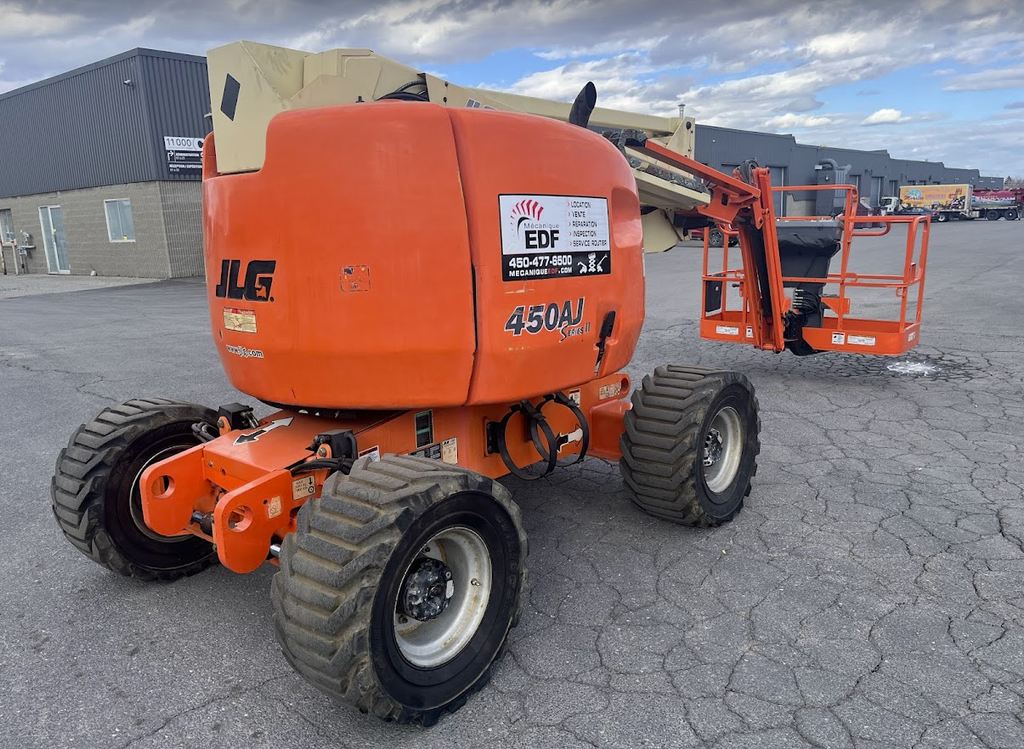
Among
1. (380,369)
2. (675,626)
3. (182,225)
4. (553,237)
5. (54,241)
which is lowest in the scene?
(675,626)

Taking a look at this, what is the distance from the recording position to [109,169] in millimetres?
23281

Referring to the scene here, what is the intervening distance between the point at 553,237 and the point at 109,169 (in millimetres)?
24368

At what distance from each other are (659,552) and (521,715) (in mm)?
1543

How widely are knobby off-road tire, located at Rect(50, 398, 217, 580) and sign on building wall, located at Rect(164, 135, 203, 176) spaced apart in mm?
20478

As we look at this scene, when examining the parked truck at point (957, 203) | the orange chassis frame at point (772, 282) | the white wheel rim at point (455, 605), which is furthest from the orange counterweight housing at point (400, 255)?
the parked truck at point (957, 203)

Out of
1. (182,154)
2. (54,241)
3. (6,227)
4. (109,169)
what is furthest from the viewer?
(6,227)

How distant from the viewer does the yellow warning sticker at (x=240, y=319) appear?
10.8 feet

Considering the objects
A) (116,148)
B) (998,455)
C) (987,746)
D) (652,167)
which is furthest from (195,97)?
(987,746)

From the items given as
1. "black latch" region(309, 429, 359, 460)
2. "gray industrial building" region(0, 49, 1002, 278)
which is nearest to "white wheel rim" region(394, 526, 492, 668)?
"black latch" region(309, 429, 359, 460)

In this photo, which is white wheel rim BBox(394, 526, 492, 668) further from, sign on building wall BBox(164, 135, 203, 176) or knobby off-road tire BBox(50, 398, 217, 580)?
sign on building wall BBox(164, 135, 203, 176)

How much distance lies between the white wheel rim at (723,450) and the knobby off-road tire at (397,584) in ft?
6.00

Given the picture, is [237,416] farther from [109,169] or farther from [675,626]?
[109,169]

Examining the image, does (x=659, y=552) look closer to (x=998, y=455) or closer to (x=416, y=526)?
(x=416, y=526)

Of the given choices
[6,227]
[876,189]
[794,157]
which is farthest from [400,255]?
[876,189]
